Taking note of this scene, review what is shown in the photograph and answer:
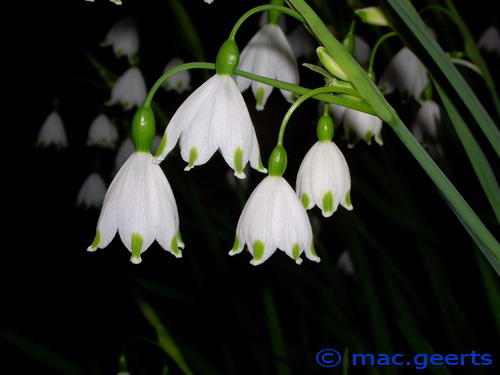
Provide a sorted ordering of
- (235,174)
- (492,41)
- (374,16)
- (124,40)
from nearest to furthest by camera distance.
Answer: (235,174), (374,16), (124,40), (492,41)

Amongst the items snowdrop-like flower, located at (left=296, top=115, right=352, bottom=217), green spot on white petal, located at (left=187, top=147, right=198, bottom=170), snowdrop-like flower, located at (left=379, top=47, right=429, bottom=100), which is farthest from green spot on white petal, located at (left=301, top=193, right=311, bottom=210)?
snowdrop-like flower, located at (left=379, top=47, right=429, bottom=100)

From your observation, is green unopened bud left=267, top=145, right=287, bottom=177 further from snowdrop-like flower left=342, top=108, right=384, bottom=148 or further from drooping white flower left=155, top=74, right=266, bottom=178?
snowdrop-like flower left=342, top=108, right=384, bottom=148

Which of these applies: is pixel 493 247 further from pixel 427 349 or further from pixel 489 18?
pixel 489 18

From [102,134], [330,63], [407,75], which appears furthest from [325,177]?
[102,134]

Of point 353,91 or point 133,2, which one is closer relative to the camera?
point 353,91

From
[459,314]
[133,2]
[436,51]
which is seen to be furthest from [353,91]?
[133,2]

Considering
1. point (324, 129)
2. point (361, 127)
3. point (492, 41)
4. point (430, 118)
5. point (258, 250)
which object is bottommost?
point (258, 250)

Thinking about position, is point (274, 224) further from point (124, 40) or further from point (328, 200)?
point (124, 40)
